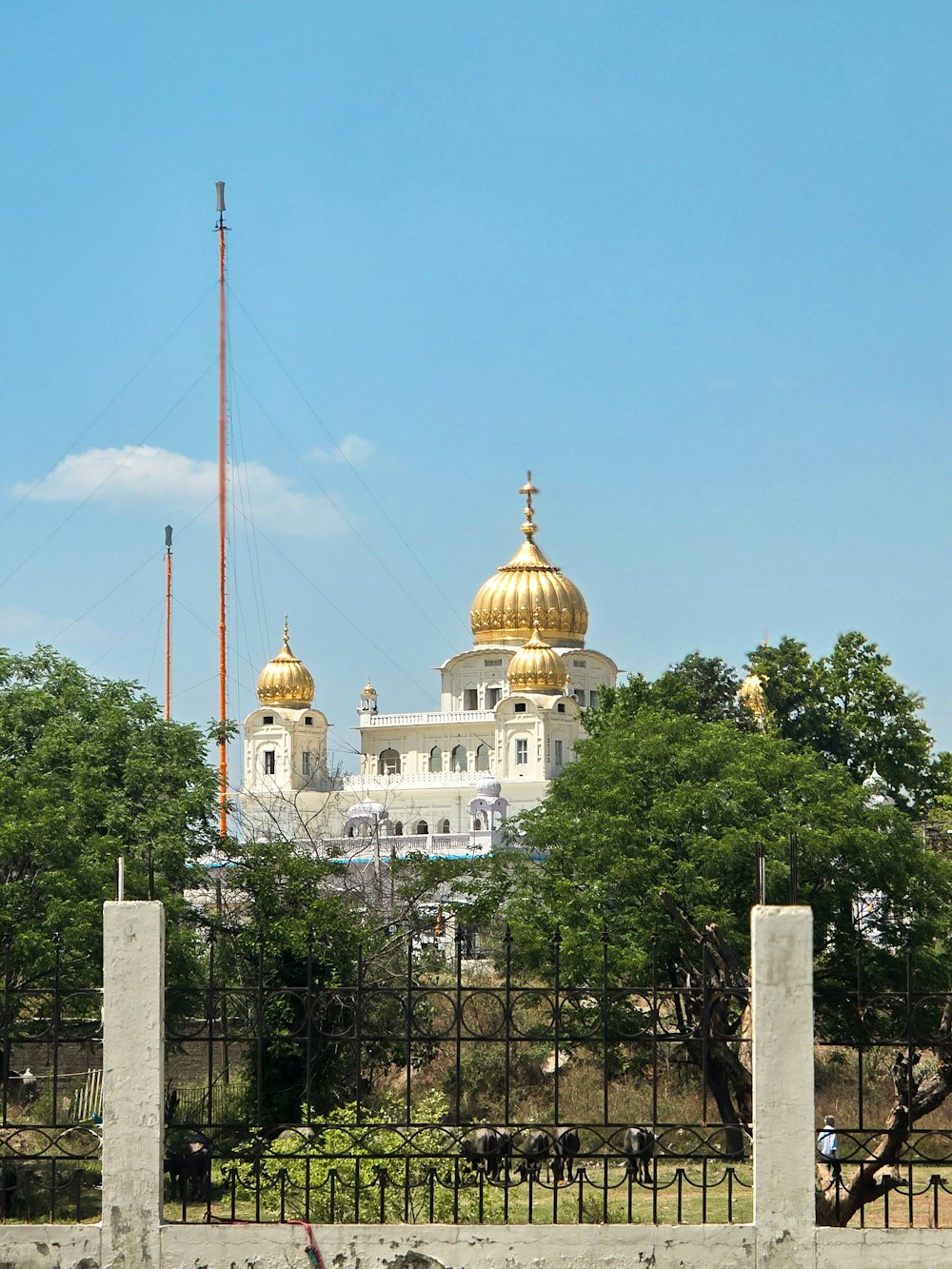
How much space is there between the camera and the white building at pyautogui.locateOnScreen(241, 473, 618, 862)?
5903cm

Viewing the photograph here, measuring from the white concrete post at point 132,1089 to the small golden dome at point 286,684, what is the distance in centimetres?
5843

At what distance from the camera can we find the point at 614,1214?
13.0 meters

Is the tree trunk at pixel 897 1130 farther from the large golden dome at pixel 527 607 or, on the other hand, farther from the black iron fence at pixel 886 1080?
the large golden dome at pixel 527 607

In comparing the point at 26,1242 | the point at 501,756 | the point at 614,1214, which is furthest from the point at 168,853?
the point at 501,756

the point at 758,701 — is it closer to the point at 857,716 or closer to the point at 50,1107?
the point at 857,716

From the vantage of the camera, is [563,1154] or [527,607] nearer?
[563,1154]

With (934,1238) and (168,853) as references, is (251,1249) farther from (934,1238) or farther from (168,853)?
(168,853)

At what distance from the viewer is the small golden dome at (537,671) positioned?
2392 inches

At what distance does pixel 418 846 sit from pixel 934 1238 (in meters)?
40.4

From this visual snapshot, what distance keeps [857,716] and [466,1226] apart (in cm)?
3832

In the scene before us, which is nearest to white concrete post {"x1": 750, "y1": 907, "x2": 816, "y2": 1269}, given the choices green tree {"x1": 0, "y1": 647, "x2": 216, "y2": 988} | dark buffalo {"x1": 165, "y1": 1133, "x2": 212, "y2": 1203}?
dark buffalo {"x1": 165, "y1": 1133, "x2": 212, "y2": 1203}

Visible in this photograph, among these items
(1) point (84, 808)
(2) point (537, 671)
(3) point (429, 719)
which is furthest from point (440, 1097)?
(3) point (429, 719)

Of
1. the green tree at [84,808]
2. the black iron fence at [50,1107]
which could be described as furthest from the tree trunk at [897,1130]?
the green tree at [84,808]

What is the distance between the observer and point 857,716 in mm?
44594
